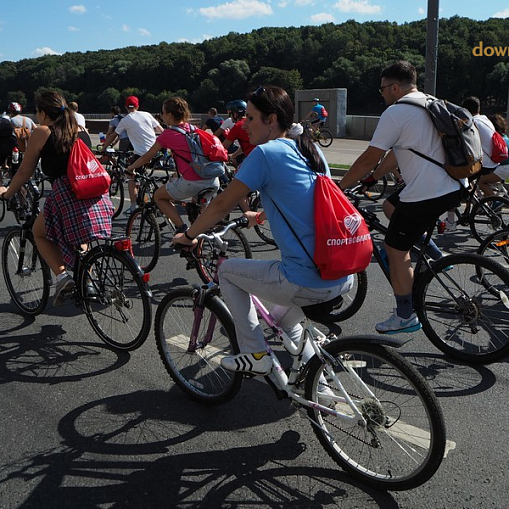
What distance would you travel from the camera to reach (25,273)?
5.26m

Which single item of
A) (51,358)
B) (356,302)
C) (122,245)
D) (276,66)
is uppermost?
(276,66)

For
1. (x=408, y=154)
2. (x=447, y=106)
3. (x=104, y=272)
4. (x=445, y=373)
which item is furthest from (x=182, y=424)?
(x=447, y=106)

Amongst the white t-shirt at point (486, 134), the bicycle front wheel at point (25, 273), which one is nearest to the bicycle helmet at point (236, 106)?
the white t-shirt at point (486, 134)

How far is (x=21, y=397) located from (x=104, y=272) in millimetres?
1093

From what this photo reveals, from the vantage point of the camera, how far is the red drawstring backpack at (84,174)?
172 inches

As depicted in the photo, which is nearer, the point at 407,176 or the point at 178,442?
the point at 178,442

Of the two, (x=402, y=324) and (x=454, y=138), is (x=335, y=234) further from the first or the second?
(x=402, y=324)

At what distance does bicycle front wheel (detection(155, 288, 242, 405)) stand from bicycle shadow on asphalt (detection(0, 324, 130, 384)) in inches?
26.4

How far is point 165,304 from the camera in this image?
3.64 m

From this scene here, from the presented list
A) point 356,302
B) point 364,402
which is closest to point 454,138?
point 356,302

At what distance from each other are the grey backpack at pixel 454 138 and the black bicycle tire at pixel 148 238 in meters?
3.45

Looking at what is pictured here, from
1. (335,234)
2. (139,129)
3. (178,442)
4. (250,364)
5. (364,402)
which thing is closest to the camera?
(335,234)

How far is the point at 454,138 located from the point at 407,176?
397mm

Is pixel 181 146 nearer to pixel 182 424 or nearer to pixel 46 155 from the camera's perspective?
pixel 46 155
